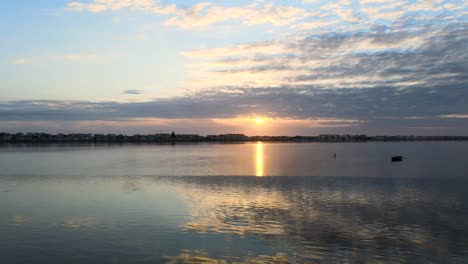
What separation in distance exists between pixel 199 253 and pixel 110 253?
326 cm

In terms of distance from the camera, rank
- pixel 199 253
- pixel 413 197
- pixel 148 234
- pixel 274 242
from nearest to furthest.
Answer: pixel 199 253 → pixel 274 242 → pixel 148 234 → pixel 413 197

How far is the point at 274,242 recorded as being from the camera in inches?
634

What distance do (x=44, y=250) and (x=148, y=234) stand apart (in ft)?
13.4

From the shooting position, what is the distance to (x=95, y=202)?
25469 millimetres

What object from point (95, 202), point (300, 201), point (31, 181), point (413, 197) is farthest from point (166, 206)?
point (31, 181)

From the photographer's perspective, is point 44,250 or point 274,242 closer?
point 44,250

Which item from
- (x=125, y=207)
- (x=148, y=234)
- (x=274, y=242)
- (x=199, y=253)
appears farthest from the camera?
(x=125, y=207)

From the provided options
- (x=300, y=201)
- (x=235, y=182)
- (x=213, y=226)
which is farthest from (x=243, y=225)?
(x=235, y=182)

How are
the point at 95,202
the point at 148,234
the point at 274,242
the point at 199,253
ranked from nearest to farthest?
1. the point at 199,253
2. the point at 274,242
3. the point at 148,234
4. the point at 95,202

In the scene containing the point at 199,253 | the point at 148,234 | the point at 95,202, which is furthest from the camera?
the point at 95,202

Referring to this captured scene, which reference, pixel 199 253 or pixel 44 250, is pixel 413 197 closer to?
pixel 199 253

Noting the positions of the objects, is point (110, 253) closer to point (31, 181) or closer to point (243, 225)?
point (243, 225)

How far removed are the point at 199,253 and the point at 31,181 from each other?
2853cm

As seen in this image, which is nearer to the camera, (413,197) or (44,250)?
(44,250)
